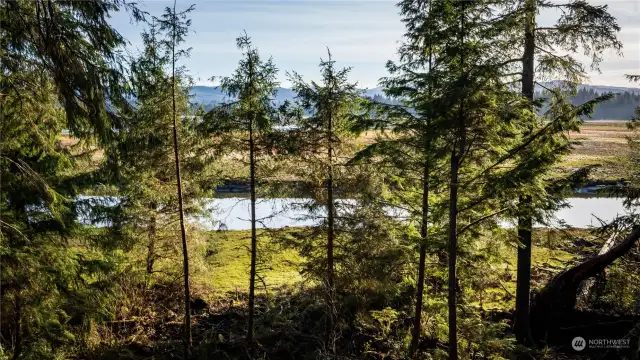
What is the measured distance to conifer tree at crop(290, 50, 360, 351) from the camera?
35.3 ft

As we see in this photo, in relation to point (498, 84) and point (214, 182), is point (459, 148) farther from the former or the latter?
point (214, 182)

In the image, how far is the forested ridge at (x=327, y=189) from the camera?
23.1 ft

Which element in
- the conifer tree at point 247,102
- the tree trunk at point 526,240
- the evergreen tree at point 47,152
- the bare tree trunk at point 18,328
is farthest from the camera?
the conifer tree at point 247,102

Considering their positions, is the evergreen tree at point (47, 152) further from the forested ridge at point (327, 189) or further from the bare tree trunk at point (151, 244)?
the bare tree trunk at point (151, 244)

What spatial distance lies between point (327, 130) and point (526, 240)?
5717mm

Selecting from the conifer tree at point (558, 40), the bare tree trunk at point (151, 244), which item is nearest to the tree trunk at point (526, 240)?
the conifer tree at point (558, 40)

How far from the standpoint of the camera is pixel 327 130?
10.9 m

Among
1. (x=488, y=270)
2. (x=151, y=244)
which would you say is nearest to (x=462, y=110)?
(x=488, y=270)

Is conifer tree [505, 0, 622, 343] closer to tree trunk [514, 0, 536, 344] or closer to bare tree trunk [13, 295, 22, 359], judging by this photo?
tree trunk [514, 0, 536, 344]

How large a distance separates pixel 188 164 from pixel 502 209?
348 inches

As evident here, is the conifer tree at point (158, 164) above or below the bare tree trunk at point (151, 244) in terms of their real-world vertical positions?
above

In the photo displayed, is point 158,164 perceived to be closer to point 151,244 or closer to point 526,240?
point 151,244

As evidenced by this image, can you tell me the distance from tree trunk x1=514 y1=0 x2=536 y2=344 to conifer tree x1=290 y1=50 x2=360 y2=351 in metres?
4.16

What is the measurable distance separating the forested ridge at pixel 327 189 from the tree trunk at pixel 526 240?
0.05 m
